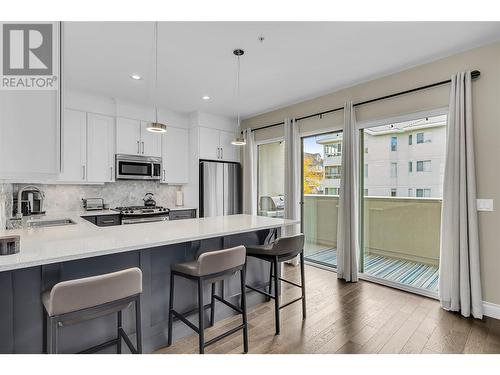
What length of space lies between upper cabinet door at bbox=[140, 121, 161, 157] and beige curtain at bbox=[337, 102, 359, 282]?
3068 mm

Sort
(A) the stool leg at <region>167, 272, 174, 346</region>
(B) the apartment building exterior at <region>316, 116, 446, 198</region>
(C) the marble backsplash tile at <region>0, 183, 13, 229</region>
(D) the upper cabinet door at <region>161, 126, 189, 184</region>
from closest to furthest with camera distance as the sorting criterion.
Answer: (A) the stool leg at <region>167, 272, 174, 346</region> < (C) the marble backsplash tile at <region>0, 183, 13, 229</region> < (B) the apartment building exterior at <region>316, 116, 446, 198</region> < (D) the upper cabinet door at <region>161, 126, 189, 184</region>

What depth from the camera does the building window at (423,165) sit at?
126 inches

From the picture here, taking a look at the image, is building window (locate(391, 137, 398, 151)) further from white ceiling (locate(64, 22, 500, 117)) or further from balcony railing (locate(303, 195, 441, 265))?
white ceiling (locate(64, 22, 500, 117))

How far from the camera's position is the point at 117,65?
309cm

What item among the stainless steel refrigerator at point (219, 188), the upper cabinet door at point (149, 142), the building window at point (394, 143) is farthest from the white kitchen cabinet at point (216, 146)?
the building window at point (394, 143)

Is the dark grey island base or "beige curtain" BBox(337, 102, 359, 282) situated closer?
the dark grey island base

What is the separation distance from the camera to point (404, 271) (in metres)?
3.44

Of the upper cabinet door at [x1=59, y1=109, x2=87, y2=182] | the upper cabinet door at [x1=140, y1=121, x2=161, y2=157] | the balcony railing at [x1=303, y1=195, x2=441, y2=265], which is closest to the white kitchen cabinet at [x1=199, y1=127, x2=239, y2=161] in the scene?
the upper cabinet door at [x1=140, y1=121, x2=161, y2=157]

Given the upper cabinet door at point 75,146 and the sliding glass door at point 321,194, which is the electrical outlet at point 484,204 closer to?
the sliding glass door at point 321,194

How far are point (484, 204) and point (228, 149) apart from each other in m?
3.93

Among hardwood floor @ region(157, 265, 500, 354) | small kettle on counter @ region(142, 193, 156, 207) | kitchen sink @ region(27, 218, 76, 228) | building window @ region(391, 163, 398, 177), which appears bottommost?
hardwood floor @ region(157, 265, 500, 354)

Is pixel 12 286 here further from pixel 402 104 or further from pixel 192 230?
pixel 402 104

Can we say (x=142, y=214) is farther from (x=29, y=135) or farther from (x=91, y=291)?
(x=91, y=291)

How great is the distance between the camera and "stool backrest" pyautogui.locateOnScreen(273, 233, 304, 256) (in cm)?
238
